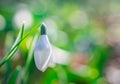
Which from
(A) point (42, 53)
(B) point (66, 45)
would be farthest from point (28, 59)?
(B) point (66, 45)

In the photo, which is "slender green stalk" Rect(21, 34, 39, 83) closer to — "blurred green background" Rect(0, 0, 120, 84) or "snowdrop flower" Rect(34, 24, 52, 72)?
"blurred green background" Rect(0, 0, 120, 84)

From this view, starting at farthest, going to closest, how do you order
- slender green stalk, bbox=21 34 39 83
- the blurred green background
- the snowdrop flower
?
the blurred green background, slender green stalk, bbox=21 34 39 83, the snowdrop flower

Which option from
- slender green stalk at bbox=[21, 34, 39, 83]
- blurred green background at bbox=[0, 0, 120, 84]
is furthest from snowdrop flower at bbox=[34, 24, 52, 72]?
slender green stalk at bbox=[21, 34, 39, 83]

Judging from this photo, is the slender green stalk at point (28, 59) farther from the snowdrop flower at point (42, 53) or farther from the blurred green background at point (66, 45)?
the snowdrop flower at point (42, 53)

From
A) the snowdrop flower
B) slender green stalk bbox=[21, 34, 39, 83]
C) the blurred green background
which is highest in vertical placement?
the snowdrop flower

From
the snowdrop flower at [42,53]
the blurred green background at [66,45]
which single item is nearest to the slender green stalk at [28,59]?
the blurred green background at [66,45]

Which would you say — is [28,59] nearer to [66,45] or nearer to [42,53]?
[42,53]

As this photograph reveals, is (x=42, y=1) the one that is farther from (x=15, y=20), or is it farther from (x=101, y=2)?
(x=15, y=20)
